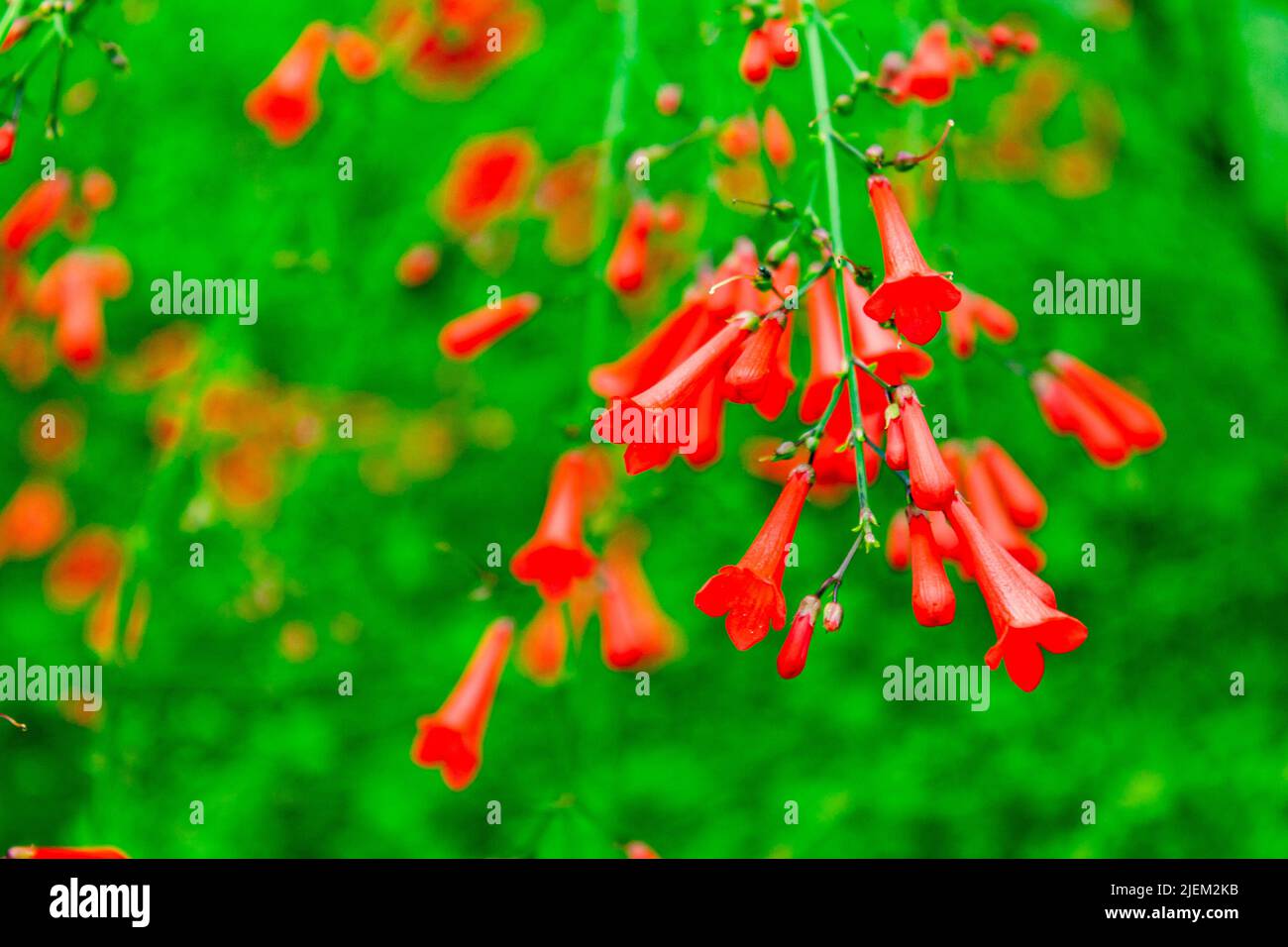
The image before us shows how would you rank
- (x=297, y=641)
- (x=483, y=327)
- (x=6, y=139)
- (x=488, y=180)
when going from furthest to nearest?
(x=488, y=180) → (x=297, y=641) → (x=483, y=327) → (x=6, y=139)

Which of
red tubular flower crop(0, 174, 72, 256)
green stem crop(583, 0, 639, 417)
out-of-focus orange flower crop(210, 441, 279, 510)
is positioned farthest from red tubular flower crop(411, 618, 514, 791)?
red tubular flower crop(0, 174, 72, 256)

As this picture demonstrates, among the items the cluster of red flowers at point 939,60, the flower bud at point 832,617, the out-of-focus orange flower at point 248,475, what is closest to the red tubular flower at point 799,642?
the flower bud at point 832,617

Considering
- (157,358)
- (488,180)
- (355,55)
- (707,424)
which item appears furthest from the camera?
(157,358)

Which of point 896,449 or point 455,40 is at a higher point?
point 455,40

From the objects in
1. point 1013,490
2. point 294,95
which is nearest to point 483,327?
point 294,95

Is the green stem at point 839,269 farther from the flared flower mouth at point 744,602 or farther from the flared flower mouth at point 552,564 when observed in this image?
the flared flower mouth at point 552,564

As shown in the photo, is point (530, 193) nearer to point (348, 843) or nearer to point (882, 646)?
point (882, 646)

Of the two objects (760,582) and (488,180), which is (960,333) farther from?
(488,180)

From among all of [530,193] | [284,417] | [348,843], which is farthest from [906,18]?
[348,843]
